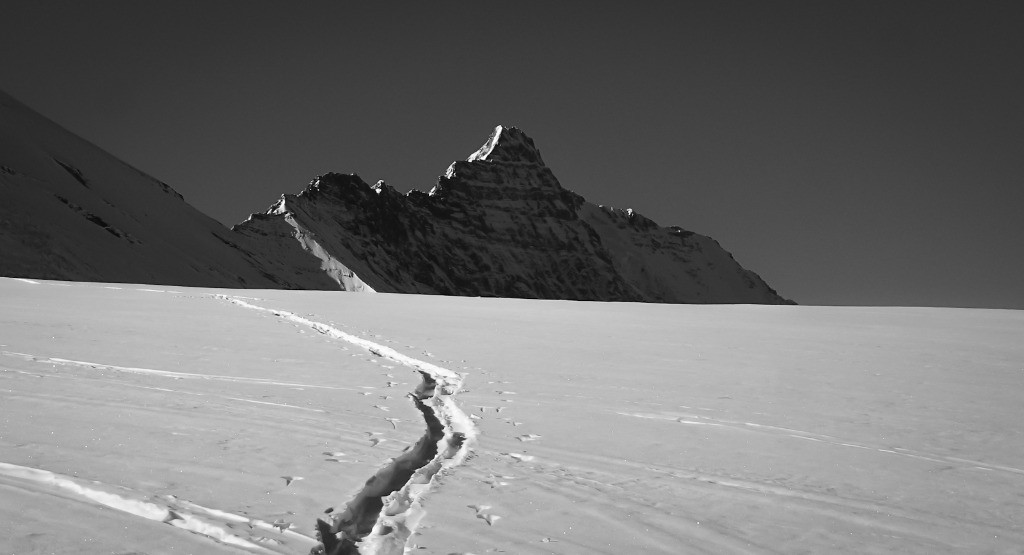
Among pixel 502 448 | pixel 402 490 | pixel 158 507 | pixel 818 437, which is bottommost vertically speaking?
pixel 158 507

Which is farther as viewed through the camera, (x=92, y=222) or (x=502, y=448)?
(x=92, y=222)

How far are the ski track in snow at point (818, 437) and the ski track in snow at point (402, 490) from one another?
214cm

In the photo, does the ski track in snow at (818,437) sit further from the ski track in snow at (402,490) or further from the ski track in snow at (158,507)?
the ski track in snow at (158,507)

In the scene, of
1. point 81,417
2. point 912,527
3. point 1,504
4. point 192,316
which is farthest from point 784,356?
point 192,316

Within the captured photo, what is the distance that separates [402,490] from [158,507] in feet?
5.11

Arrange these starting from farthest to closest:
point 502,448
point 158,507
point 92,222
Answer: point 92,222 → point 502,448 → point 158,507

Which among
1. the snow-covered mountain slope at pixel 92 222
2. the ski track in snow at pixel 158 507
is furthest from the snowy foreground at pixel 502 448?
the snow-covered mountain slope at pixel 92 222

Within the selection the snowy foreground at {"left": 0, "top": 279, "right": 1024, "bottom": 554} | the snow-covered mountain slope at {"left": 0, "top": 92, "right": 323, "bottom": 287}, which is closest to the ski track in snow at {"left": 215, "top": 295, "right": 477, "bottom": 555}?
the snowy foreground at {"left": 0, "top": 279, "right": 1024, "bottom": 554}

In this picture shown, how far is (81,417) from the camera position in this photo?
22.1ft

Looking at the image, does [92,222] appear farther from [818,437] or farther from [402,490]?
[818,437]

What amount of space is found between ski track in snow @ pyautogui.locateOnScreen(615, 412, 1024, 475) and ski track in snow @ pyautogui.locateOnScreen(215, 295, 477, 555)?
214cm

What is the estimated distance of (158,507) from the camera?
446cm

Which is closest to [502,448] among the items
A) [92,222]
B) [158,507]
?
[158,507]

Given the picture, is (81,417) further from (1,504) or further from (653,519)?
(653,519)
